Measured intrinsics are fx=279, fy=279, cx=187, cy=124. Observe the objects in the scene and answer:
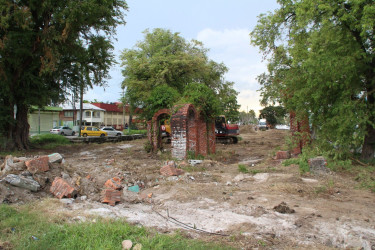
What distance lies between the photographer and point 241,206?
631 centimetres

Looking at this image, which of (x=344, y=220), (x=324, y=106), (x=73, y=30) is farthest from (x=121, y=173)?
(x=73, y=30)

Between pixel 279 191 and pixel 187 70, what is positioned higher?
pixel 187 70

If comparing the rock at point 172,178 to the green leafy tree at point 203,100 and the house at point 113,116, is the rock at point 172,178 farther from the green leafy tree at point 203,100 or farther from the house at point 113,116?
the house at point 113,116

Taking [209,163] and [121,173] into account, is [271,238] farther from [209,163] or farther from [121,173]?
[209,163]

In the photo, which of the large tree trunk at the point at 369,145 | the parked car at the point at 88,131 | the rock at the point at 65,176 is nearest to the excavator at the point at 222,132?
the large tree trunk at the point at 369,145

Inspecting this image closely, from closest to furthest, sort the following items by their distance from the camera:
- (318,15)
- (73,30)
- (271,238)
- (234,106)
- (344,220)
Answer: (271,238) → (344,220) → (318,15) → (73,30) → (234,106)

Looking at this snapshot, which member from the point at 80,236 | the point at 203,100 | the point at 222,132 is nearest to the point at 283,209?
the point at 80,236

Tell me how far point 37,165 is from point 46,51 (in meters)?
11.1

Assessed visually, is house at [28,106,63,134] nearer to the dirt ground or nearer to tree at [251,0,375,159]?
the dirt ground

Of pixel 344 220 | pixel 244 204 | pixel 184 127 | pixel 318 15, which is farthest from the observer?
pixel 184 127

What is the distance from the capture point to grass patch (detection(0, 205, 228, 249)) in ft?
13.2

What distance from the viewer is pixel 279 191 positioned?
7656mm

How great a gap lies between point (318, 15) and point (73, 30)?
1335 centimetres

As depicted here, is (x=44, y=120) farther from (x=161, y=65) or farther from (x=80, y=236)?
(x=80, y=236)
